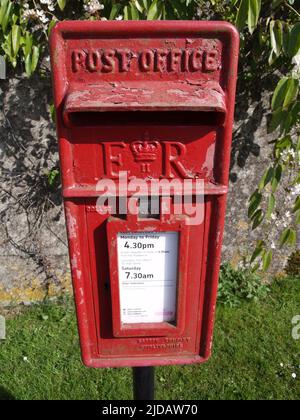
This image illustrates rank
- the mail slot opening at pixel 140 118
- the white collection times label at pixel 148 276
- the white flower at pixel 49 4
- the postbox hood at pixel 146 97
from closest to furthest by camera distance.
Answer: the postbox hood at pixel 146 97, the mail slot opening at pixel 140 118, the white collection times label at pixel 148 276, the white flower at pixel 49 4

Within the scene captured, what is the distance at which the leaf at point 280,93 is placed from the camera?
5.61 feet

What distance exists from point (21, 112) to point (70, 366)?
1626 millimetres

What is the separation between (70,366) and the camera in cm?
258

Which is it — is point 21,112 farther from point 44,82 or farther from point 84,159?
point 84,159

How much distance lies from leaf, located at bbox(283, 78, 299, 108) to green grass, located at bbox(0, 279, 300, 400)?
5.48 feet

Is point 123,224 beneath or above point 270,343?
above

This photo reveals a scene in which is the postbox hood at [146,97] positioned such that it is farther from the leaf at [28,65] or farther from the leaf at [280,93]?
the leaf at [28,65]

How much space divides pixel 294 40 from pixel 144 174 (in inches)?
35.2

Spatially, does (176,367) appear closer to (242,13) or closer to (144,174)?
(144,174)

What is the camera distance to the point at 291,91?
1.70m

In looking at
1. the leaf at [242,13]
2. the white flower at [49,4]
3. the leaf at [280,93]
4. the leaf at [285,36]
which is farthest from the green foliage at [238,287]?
the white flower at [49,4]

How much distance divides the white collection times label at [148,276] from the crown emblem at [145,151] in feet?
0.82

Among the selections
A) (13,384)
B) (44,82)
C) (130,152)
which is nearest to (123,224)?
(130,152)

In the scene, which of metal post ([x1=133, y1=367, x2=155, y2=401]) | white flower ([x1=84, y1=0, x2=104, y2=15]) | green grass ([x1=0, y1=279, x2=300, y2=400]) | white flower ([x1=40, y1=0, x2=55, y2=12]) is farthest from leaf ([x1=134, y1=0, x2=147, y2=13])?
green grass ([x1=0, y1=279, x2=300, y2=400])
